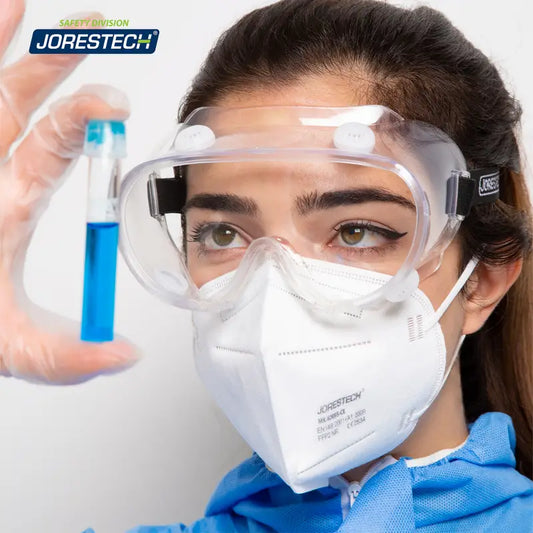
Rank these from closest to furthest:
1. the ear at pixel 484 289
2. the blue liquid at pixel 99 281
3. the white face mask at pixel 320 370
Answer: the blue liquid at pixel 99 281 → the white face mask at pixel 320 370 → the ear at pixel 484 289

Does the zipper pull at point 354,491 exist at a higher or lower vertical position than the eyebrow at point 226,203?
lower

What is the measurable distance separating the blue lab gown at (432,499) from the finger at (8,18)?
932 mm

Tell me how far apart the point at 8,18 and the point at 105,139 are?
1.07 ft

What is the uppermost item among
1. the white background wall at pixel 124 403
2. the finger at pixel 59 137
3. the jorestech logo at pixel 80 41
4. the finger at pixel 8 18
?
the finger at pixel 8 18

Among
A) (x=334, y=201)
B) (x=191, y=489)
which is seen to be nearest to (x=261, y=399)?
(x=334, y=201)

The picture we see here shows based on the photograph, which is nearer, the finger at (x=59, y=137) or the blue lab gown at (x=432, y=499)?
the finger at (x=59, y=137)

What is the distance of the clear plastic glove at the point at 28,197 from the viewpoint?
1.65 meters

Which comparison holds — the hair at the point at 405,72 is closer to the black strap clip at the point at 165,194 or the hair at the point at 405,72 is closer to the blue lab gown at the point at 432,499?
the black strap clip at the point at 165,194

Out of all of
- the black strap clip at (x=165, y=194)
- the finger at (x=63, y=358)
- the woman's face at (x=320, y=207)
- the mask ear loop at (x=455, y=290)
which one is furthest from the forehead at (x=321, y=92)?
the finger at (x=63, y=358)

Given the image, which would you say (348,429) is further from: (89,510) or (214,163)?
(89,510)

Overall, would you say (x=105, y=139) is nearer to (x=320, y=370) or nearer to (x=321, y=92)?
(x=321, y=92)

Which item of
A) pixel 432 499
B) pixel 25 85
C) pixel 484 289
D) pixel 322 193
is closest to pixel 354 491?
pixel 432 499

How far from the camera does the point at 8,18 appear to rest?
66.4 inches

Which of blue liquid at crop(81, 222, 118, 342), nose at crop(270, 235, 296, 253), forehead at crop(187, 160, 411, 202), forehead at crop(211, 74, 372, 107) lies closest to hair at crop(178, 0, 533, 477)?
forehead at crop(211, 74, 372, 107)
